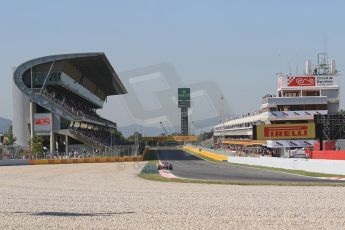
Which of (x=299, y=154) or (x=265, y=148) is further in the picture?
(x=265, y=148)

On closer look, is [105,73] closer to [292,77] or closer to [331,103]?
[292,77]

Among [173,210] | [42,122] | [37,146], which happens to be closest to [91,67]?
[42,122]

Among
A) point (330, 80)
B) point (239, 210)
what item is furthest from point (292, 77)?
point (239, 210)

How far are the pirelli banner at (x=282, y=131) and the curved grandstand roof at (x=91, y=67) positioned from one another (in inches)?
1087

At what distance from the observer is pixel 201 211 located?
55.0 feet

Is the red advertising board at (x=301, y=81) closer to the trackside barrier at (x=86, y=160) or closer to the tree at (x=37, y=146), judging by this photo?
the trackside barrier at (x=86, y=160)

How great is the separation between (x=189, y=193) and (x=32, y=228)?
1125 cm

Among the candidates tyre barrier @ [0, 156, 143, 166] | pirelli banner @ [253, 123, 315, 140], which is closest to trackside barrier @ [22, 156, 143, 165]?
tyre barrier @ [0, 156, 143, 166]

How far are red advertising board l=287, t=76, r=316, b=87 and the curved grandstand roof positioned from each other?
3154 cm

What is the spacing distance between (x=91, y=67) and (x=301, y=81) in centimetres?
3668

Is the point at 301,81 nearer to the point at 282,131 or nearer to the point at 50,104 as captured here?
the point at 282,131

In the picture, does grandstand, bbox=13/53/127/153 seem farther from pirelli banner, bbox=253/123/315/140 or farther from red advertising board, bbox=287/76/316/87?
red advertising board, bbox=287/76/316/87

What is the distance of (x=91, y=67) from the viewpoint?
99812mm

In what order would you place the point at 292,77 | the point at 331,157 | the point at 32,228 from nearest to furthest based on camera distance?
the point at 32,228 → the point at 331,157 → the point at 292,77
